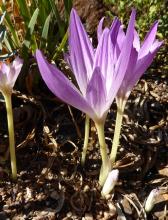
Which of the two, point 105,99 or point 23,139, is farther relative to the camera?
point 23,139

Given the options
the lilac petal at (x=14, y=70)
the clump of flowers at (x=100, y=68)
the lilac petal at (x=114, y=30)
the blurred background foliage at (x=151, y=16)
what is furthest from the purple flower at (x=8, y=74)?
the blurred background foliage at (x=151, y=16)

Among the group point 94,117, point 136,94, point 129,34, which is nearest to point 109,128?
point 136,94

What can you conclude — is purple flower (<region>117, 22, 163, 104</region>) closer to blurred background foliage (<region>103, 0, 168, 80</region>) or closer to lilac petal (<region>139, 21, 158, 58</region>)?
lilac petal (<region>139, 21, 158, 58</region>)

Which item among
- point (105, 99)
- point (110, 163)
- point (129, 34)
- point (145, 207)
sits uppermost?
point (129, 34)

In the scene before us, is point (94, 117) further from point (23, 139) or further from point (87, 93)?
point (23, 139)

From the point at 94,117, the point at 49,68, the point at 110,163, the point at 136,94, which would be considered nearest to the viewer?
the point at 49,68

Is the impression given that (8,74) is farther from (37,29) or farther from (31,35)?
(37,29)

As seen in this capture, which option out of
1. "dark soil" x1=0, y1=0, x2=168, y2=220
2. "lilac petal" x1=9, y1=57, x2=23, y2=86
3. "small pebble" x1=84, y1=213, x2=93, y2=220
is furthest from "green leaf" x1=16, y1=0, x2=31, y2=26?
"small pebble" x1=84, y1=213, x2=93, y2=220

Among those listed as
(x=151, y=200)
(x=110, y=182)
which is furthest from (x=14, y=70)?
(x=151, y=200)
